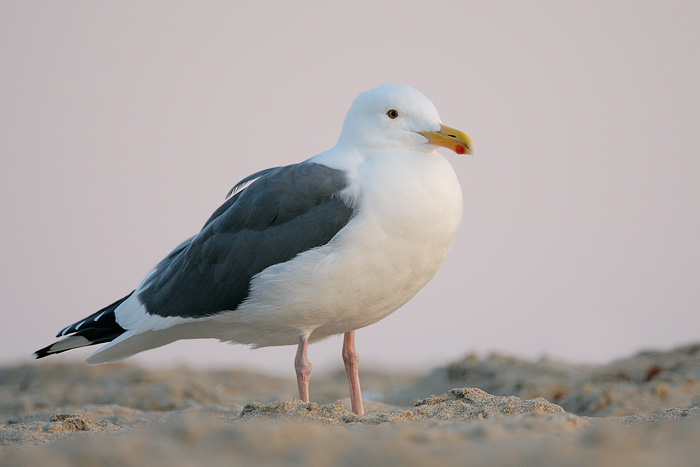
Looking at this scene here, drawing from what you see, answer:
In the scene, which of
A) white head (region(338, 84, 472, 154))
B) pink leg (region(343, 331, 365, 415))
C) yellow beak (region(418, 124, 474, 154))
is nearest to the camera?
yellow beak (region(418, 124, 474, 154))

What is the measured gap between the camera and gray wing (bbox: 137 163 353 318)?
5387 mm

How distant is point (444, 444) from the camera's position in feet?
9.80

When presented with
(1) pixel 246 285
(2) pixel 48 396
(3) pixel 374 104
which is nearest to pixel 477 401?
(1) pixel 246 285

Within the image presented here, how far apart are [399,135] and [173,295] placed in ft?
6.97

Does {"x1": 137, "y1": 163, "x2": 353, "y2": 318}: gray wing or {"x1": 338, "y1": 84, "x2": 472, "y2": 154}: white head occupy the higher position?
{"x1": 338, "y1": 84, "x2": 472, "y2": 154}: white head

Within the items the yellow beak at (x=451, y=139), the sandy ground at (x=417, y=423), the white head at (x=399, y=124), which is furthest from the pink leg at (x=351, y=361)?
the yellow beak at (x=451, y=139)

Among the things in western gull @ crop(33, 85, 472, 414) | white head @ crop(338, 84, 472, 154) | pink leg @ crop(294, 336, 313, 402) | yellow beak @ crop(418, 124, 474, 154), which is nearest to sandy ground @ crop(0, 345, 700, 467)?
pink leg @ crop(294, 336, 313, 402)

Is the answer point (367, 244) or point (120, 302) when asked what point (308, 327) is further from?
point (120, 302)

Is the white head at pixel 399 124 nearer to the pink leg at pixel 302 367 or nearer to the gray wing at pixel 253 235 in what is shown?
the gray wing at pixel 253 235

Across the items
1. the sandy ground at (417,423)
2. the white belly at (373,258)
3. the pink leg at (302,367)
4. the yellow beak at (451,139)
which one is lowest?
the sandy ground at (417,423)

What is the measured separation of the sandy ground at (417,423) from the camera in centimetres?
275

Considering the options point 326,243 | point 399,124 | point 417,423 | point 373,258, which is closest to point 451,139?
point 399,124

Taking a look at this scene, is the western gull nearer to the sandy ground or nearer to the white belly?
the white belly

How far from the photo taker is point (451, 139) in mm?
5648
